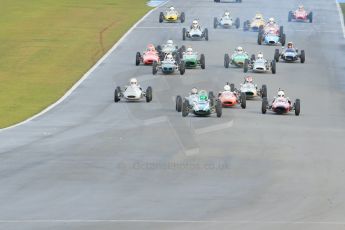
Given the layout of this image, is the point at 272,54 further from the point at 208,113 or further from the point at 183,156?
the point at 183,156

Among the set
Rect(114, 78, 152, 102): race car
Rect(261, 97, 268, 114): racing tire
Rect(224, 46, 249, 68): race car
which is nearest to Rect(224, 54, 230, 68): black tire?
Rect(224, 46, 249, 68): race car

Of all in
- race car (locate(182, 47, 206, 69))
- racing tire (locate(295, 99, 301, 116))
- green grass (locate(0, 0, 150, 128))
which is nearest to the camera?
racing tire (locate(295, 99, 301, 116))

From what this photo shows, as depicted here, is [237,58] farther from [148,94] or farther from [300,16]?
[300,16]

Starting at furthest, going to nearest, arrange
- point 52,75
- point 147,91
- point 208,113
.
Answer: point 52,75 < point 147,91 < point 208,113

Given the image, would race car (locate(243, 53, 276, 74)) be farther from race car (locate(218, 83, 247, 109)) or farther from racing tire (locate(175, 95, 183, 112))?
racing tire (locate(175, 95, 183, 112))

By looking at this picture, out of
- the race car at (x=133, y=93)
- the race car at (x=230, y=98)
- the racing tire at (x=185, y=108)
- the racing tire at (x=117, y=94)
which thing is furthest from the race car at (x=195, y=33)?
the racing tire at (x=185, y=108)

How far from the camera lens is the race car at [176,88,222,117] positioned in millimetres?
64000

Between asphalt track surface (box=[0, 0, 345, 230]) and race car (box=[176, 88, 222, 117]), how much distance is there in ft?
2.32

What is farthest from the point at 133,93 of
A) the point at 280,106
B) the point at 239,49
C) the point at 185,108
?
the point at 239,49

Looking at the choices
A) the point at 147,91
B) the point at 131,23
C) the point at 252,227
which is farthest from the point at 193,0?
the point at 252,227

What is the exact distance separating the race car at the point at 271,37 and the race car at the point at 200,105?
29973 millimetres

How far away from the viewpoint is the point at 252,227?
128 ft

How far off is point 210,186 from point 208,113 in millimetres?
17892

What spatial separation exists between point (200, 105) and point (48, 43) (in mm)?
32130
